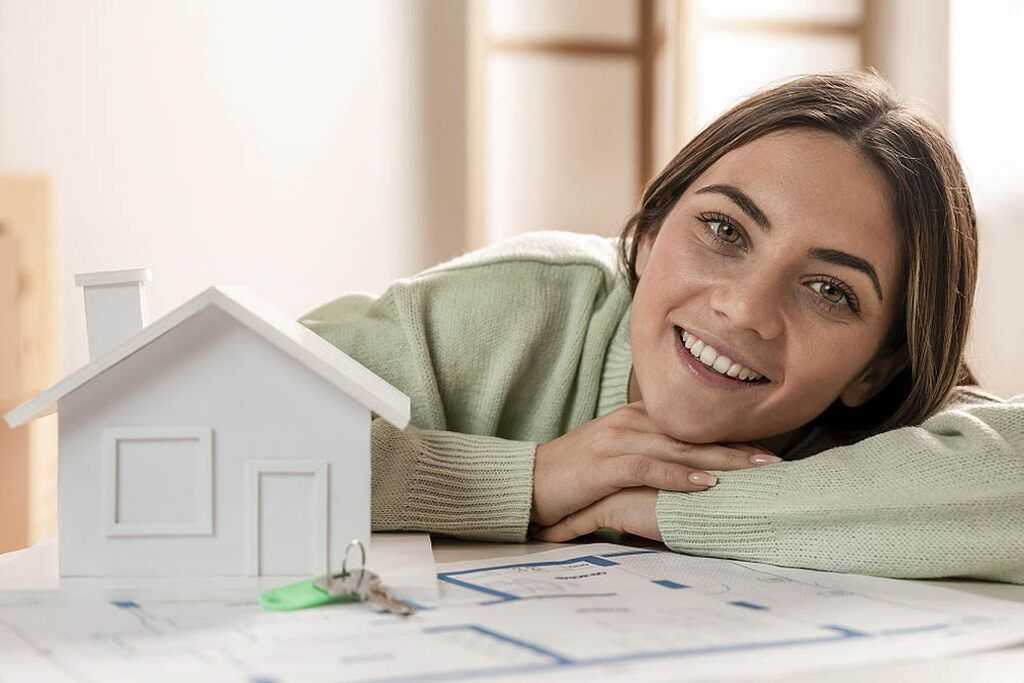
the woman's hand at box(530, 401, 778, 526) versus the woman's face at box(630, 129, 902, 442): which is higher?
the woman's face at box(630, 129, 902, 442)

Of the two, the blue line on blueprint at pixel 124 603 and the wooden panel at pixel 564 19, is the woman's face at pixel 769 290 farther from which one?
the wooden panel at pixel 564 19

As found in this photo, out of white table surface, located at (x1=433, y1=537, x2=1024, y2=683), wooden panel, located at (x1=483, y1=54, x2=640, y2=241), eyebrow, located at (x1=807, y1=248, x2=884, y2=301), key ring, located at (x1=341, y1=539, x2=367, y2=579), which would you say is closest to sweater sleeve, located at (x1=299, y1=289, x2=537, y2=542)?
key ring, located at (x1=341, y1=539, x2=367, y2=579)

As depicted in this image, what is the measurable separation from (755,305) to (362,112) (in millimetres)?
2039

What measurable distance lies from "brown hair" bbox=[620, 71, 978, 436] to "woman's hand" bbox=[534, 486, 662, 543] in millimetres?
309

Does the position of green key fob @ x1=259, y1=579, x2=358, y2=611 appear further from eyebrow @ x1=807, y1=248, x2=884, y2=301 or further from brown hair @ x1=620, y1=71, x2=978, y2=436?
brown hair @ x1=620, y1=71, x2=978, y2=436

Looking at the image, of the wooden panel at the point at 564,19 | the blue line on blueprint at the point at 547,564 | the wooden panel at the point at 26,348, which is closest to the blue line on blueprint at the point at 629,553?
the blue line on blueprint at the point at 547,564

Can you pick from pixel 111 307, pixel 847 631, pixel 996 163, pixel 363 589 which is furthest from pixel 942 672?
pixel 996 163

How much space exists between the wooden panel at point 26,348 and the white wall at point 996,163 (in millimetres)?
1786

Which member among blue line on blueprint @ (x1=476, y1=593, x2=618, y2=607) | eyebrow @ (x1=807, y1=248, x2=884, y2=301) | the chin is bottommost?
→ blue line on blueprint @ (x1=476, y1=593, x2=618, y2=607)

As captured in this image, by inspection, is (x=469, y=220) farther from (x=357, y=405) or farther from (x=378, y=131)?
(x=357, y=405)

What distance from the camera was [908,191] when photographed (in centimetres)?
112

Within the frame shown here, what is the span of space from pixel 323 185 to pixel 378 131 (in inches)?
7.5

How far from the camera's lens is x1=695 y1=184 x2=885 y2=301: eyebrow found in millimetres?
1081

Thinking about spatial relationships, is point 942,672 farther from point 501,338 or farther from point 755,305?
point 501,338
